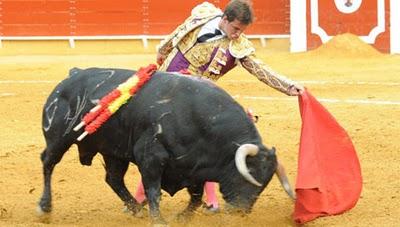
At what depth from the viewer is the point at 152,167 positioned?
4.49m

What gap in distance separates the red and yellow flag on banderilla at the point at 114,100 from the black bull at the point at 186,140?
33mm

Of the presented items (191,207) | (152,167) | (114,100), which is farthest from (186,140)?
(191,207)

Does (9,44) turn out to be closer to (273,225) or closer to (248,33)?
(248,33)

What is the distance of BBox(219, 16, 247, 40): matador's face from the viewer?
481 cm

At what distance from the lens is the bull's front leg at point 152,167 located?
448 centimetres

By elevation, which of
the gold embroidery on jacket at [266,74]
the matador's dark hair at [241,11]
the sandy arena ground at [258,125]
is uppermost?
the matador's dark hair at [241,11]

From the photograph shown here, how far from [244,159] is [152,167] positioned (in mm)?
460

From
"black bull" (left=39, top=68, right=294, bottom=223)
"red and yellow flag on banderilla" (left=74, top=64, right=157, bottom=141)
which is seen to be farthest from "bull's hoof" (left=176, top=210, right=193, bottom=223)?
"red and yellow flag on banderilla" (left=74, top=64, right=157, bottom=141)

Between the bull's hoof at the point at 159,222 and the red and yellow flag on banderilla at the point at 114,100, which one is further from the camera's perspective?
the red and yellow flag on banderilla at the point at 114,100

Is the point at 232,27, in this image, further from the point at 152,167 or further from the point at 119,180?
the point at 119,180

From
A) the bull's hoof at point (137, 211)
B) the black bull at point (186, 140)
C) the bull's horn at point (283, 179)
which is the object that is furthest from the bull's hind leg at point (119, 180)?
the bull's horn at point (283, 179)

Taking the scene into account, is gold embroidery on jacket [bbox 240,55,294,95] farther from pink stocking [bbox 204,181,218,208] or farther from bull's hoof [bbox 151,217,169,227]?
bull's hoof [bbox 151,217,169,227]

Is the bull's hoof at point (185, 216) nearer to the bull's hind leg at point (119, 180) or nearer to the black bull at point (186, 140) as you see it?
the black bull at point (186, 140)

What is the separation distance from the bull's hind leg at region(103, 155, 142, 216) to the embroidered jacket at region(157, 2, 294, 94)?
58cm
